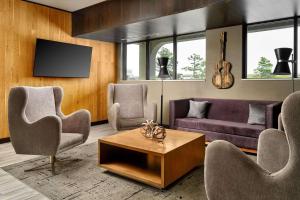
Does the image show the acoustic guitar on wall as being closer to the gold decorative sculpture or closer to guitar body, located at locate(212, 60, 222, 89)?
guitar body, located at locate(212, 60, 222, 89)

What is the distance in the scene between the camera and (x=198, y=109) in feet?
14.1

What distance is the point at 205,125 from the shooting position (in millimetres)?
3816

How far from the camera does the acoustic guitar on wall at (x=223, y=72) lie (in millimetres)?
4371

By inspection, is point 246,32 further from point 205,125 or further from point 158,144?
point 158,144

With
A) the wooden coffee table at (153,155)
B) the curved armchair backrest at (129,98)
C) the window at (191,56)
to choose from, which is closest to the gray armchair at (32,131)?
the wooden coffee table at (153,155)

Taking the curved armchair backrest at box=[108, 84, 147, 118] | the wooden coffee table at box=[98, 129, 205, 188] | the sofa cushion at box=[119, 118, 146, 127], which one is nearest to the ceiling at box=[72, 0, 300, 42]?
the curved armchair backrest at box=[108, 84, 147, 118]

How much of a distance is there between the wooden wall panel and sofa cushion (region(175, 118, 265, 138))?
99.3 inches

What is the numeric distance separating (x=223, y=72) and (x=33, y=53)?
Answer: 3732mm

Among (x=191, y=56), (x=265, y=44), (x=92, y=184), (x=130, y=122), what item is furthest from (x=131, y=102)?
(x=265, y=44)

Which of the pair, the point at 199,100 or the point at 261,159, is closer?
the point at 261,159

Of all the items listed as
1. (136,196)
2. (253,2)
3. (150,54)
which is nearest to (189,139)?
(136,196)

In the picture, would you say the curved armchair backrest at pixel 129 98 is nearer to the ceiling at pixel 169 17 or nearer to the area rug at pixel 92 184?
the ceiling at pixel 169 17

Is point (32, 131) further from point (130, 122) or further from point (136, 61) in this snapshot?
point (136, 61)

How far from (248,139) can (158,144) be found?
165 centimetres
